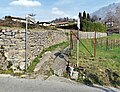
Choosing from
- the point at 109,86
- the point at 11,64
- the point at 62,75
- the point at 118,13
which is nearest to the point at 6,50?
the point at 11,64

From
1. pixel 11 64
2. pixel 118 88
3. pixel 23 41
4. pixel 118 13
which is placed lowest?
pixel 118 88

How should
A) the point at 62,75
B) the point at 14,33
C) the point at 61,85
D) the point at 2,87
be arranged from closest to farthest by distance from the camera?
the point at 2,87 → the point at 61,85 → the point at 62,75 → the point at 14,33

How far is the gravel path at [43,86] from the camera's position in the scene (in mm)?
6922

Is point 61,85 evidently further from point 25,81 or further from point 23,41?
point 23,41

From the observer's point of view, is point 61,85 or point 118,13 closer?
point 61,85

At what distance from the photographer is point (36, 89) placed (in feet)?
22.8

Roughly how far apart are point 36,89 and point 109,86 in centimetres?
260

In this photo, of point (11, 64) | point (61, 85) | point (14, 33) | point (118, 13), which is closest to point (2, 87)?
point (61, 85)

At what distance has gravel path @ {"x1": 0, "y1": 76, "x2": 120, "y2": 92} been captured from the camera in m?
6.92

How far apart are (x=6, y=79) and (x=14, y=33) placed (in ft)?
7.44

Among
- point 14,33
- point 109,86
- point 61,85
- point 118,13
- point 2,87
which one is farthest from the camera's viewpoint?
point 118,13

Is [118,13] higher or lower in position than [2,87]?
higher

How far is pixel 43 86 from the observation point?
24.1 feet

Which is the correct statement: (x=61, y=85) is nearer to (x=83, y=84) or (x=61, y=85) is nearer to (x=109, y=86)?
(x=83, y=84)
